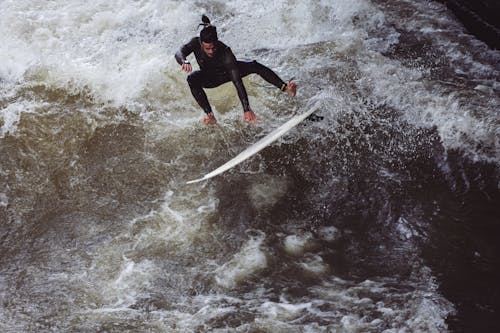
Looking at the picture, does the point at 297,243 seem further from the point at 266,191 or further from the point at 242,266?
the point at 266,191

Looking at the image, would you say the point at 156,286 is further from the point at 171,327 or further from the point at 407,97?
the point at 407,97

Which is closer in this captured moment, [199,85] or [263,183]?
[263,183]

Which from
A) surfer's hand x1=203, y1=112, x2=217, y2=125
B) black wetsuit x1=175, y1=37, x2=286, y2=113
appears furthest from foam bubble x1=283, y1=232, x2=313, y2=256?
surfer's hand x1=203, y1=112, x2=217, y2=125

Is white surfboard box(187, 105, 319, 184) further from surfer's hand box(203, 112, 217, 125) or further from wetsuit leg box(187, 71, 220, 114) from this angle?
wetsuit leg box(187, 71, 220, 114)

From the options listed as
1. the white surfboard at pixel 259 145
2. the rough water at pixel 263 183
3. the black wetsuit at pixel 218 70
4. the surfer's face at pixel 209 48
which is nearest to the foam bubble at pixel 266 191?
the rough water at pixel 263 183

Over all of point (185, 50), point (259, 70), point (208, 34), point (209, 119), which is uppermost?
point (208, 34)

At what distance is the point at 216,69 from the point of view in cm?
500

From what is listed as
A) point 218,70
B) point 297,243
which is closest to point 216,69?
point 218,70

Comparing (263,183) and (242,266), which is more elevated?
(263,183)

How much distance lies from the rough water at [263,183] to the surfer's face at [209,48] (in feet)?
3.09

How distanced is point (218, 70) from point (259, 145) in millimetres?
898

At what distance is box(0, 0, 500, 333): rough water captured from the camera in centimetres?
367

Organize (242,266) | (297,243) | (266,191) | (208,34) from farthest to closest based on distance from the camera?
(266,191)
(208,34)
(297,243)
(242,266)

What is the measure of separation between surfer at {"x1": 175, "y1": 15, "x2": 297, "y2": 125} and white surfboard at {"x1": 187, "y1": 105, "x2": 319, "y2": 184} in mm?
248
